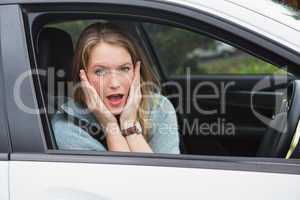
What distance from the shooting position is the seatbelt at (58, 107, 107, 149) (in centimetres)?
229

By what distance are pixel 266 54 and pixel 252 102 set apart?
1.79 meters

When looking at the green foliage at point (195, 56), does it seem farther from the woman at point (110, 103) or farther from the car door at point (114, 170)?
the car door at point (114, 170)

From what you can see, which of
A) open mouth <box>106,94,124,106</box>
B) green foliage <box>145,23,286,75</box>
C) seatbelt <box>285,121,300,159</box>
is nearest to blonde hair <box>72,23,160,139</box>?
open mouth <box>106,94,124,106</box>

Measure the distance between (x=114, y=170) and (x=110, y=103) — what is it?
0.45m

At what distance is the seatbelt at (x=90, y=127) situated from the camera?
2.29m

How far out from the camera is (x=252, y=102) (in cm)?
372

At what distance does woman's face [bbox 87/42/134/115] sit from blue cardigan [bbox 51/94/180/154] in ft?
0.33

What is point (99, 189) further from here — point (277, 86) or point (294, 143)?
point (277, 86)

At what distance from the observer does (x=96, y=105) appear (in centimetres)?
228

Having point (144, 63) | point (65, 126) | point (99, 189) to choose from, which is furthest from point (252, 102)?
point (99, 189)

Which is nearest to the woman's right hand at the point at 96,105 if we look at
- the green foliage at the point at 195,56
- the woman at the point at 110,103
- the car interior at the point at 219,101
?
the woman at the point at 110,103

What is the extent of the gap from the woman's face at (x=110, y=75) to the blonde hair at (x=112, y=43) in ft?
0.09

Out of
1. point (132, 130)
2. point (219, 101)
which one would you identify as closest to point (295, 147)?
point (132, 130)

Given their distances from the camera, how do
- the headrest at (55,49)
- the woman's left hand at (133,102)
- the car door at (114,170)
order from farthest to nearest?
1. the headrest at (55,49)
2. the woman's left hand at (133,102)
3. the car door at (114,170)
